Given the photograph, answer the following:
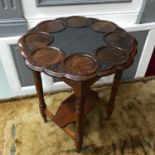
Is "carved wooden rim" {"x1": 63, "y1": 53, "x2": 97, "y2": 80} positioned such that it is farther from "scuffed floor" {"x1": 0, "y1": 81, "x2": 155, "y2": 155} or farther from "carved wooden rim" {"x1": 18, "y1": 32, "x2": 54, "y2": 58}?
"scuffed floor" {"x1": 0, "y1": 81, "x2": 155, "y2": 155}

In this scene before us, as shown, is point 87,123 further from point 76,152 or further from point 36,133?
point 36,133

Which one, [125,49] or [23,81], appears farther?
[23,81]

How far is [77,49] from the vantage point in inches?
38.7

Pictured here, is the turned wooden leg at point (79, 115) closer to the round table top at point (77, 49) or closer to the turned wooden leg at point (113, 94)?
the round table top at point (77, 49)

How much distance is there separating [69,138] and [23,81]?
0.58m

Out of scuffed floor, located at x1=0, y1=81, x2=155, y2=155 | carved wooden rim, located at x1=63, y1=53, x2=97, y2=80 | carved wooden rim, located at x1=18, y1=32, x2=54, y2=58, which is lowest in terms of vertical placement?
scuffed floor, located at x1=0, y1=81, x2=155, y2=155

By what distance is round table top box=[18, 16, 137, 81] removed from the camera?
889 mm

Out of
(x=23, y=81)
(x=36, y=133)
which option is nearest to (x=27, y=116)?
(x=36, y=133)

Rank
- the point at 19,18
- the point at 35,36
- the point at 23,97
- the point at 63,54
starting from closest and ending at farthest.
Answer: the point at 63,54, the point at 35,36, the point at 19,18, the point at 23,97

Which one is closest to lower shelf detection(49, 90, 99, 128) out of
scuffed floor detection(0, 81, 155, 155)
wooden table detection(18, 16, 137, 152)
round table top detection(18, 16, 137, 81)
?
wooden table detection(18, 16, 137, 152)

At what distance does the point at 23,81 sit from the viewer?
158 centimetres

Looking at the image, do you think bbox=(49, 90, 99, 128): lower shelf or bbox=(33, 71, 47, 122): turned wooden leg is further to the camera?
bbox=(49, 90, 99, 128): lower shelf

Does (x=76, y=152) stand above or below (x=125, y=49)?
below

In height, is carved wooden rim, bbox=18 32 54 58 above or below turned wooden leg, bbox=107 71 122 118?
above
